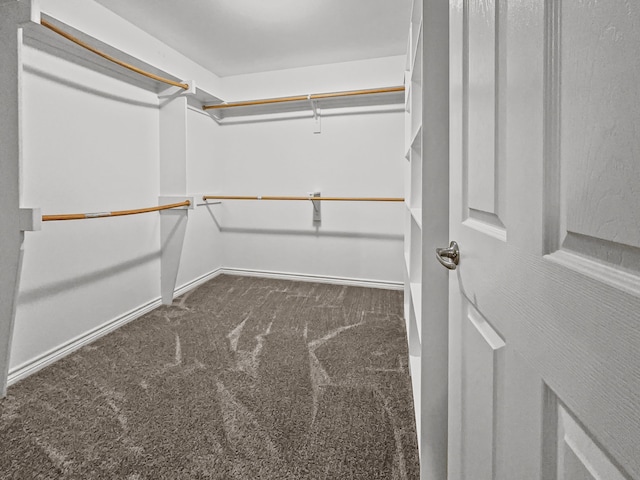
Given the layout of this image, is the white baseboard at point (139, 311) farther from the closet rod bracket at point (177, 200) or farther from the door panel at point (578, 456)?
the door panel at point (578, 456)

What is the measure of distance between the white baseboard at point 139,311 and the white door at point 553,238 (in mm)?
2086

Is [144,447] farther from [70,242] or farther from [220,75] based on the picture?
[220,75]

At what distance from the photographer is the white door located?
0.29m

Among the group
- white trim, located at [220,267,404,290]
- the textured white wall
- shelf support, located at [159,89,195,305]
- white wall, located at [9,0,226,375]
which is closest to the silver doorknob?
white wall, located at [9,0,226,375]

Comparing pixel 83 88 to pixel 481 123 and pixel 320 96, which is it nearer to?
pixel 320 96

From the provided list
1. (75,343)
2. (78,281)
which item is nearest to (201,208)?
(78,281)

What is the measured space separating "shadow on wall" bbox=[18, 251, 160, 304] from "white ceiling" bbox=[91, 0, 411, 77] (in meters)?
1.64

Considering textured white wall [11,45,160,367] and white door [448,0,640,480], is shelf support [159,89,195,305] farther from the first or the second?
white door [448,0,640,480]

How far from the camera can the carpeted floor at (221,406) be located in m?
1.19

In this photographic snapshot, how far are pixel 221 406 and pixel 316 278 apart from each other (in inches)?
81.9

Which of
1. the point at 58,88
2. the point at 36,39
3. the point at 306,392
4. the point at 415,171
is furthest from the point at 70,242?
the point at 415,171

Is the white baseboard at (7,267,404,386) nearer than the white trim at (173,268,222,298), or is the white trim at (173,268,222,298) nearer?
the white baseboard at (7,267,404,386)

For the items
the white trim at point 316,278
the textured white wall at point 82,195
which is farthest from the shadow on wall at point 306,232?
the textured white wall at point 82,195

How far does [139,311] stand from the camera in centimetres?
261
